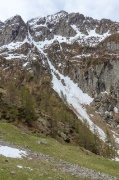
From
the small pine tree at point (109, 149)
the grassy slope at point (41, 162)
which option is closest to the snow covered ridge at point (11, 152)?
the grassy slope at point (41, 162)

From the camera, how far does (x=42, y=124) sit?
80812mm

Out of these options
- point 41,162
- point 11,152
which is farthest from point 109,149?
point 41,162

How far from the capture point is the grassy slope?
2489 centimetres

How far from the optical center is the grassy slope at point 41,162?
24.9m

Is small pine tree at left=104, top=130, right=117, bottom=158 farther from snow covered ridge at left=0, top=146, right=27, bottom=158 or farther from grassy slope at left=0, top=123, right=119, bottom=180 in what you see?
snow covered ridge at left=0, top=146, right=27, bottom=158

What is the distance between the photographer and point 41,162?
3188 centimetres

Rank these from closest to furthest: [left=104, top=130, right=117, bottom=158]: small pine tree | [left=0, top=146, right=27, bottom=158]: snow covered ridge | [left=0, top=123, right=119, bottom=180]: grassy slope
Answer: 1. [left=0, top=123, right=119, bottom=180]: grassy slope
2. [left=0, top=146, right=27, bottom=158]: snow covered ridge
3. [left=104, top=130, right=117, bottom=158]: small pine tree

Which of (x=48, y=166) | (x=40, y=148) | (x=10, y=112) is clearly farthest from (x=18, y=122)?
(x=48, y=166)

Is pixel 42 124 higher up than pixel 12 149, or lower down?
higher up

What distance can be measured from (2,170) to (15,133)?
1029 inches

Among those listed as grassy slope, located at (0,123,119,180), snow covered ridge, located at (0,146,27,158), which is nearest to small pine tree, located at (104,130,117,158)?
grassy slope, located at (0,123,119,180)

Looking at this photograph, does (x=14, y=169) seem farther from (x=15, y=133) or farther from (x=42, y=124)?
(x=42, y=124)

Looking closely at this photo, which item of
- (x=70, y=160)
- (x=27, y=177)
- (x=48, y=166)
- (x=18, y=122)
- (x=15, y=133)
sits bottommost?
Answer: (x=27, y=177)

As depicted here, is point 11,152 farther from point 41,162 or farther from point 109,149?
point 109,149
